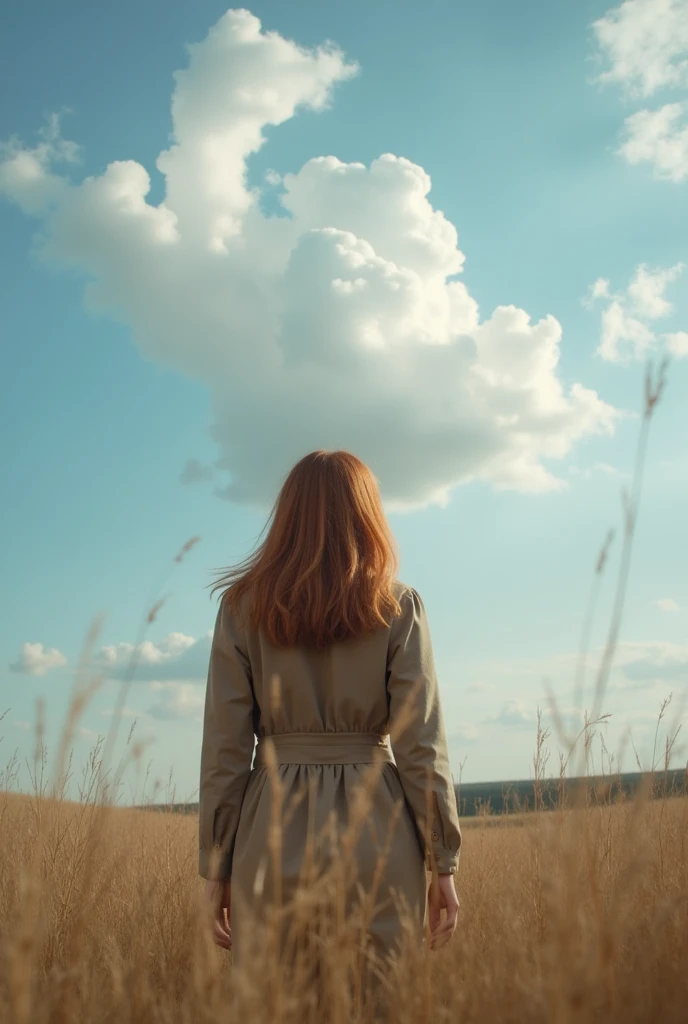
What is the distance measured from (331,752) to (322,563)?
0.58 m

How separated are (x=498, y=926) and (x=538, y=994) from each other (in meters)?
2.37

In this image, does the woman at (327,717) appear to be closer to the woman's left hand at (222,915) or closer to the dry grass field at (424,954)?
the woman's left hand at (222,915)

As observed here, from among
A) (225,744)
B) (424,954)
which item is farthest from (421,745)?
(424,954)

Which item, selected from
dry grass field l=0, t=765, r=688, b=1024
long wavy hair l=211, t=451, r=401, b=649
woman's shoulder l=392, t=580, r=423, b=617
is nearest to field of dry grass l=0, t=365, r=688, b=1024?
dry grass field l=0, t=765, r=688, b=1024

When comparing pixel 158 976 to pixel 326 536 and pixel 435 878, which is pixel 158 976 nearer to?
pixel 435 878

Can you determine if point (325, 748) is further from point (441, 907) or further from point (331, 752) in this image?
point (441, 907)

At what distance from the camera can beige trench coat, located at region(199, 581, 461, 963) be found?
2455 mm

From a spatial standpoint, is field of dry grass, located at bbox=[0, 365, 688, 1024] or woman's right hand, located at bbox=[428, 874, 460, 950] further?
woman's right hand, located at bbox=[428, 874, 460, 950]

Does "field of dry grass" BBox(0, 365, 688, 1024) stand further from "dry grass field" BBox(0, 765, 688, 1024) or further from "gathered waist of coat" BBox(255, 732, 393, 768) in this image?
"gathered waist of coat" BBox(255, 732, 393, 768)

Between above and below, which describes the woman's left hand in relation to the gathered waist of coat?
below

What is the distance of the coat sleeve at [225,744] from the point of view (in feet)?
8.51

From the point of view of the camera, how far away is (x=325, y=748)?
254 centimetres

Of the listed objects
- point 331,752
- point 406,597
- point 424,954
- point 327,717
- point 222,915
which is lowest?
point 222,915

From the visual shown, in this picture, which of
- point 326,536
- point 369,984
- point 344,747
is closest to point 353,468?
point 326,536
